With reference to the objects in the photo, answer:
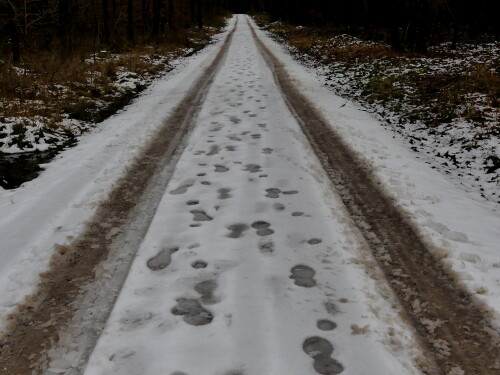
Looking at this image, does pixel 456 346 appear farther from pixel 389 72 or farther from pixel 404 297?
pixel 389 72

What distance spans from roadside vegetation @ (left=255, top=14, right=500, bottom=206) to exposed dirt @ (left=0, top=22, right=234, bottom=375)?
4.10 metres

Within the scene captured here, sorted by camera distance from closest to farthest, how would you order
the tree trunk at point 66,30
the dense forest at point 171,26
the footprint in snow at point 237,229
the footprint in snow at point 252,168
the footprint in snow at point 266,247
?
1. the footprint in snow at point 266,247
2. the footprint in snow at point 237,229
3. the footprint in snow at point 252,168
4. the dense forest at point 171,26
5. the tree trunk at point 66,30

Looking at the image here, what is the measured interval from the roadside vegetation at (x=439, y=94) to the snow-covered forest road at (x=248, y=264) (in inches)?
32.0

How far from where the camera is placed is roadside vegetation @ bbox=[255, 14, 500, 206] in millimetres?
5594

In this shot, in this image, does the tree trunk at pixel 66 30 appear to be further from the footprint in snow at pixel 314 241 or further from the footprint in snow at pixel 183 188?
the footprint in snow at pixel 314 241

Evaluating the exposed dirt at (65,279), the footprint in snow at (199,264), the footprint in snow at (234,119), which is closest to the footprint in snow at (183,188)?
the exposed dirt at (65,279)

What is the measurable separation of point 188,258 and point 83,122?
5.70 meters

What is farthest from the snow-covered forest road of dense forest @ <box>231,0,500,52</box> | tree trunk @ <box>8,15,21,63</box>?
dense forest @ <box>231,0,500,52</box>

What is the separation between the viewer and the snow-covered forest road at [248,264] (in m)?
2.30

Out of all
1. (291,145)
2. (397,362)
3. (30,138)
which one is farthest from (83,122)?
(397,362)

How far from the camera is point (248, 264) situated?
310 cm

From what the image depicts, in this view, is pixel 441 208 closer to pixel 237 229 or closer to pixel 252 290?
pixel 237 229

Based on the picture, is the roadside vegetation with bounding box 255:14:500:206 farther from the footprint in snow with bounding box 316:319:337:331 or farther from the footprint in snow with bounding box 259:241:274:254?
the footprint in snow with bounding box 316:319:337:331

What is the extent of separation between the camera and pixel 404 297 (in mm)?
2785
